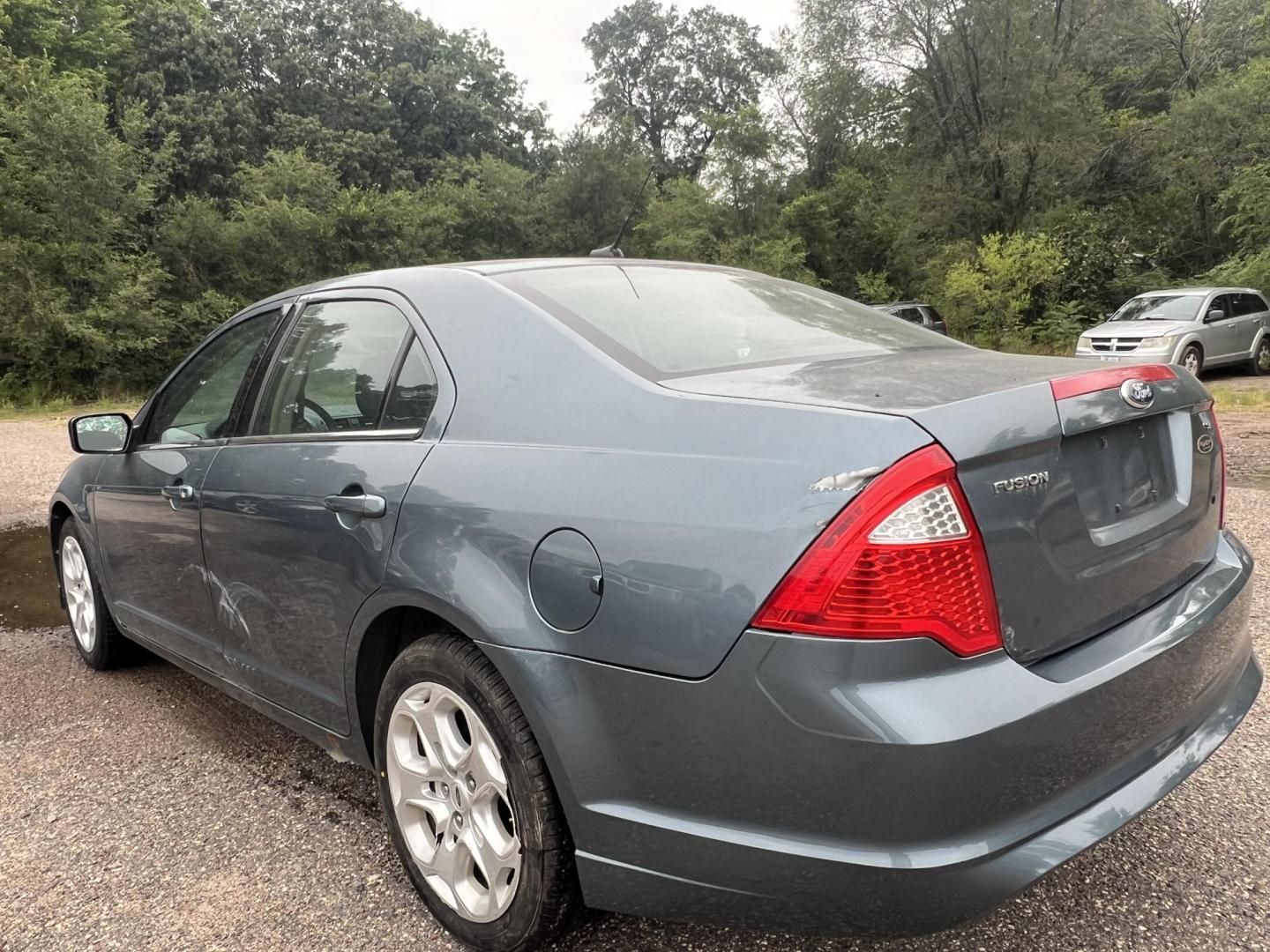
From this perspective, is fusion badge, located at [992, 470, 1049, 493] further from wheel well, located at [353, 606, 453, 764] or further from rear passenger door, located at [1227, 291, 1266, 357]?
rear passenger door, located at [1227, 291, 1266, 357]

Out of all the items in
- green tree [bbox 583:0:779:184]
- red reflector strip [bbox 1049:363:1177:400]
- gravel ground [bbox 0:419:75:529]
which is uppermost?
green tree [bbox 583:0:779:184]

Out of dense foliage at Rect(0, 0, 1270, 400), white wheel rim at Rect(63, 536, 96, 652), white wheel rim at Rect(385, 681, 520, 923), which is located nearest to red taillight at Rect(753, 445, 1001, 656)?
white wheel rim at Rect(385, 681, 520, 923)

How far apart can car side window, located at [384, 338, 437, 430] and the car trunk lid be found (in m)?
0.73

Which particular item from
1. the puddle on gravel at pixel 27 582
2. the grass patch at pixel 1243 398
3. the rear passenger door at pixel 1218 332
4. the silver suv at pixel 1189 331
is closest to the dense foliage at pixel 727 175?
the silver suv at pixel 1189 331

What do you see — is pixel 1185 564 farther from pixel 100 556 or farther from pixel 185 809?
pixel 100 556

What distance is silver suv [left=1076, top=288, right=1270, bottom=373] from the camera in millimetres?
13742

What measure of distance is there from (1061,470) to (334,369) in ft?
6.29

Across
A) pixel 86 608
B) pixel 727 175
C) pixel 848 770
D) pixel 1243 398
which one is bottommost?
pixel 1243 398

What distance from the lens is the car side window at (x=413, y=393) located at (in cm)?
219

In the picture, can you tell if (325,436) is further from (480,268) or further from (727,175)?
(727,175)

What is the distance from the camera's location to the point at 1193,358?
1398 centimetres

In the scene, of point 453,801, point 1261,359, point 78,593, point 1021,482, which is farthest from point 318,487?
point 1261,359

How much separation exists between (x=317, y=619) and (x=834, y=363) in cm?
144

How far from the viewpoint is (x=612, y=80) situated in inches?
1815
